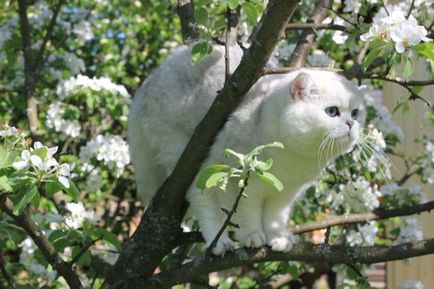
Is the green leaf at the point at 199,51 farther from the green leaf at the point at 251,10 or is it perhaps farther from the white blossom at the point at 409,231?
the white blossom at the point at 409,231

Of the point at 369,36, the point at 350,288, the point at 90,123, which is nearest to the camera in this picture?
the point at 369,36

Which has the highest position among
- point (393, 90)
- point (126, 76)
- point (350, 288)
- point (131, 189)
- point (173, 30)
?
point (393, 90)

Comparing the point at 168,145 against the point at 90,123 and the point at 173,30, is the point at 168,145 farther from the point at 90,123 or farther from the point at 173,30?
the point at 173,30

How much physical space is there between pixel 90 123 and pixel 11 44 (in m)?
0.57

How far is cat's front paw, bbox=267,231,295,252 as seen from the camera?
2.47m

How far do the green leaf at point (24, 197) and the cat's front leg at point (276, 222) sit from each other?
958mm

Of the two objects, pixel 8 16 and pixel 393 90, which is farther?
pixel 393 90

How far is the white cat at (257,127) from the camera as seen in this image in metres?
2.46

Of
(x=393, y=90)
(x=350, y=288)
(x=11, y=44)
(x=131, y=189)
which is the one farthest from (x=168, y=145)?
(x=393, y=90)

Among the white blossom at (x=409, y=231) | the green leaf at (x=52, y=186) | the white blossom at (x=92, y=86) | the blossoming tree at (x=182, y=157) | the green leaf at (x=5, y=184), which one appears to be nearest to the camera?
the green leaf at (x=5, y=184)

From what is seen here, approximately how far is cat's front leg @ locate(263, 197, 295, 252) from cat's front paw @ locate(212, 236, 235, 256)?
5.5 inches

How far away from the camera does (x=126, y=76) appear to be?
14.5ft

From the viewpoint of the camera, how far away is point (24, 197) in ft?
5.87

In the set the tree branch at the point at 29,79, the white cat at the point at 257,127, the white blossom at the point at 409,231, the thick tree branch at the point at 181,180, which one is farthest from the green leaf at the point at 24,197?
the white blossom at the point at 409,231
